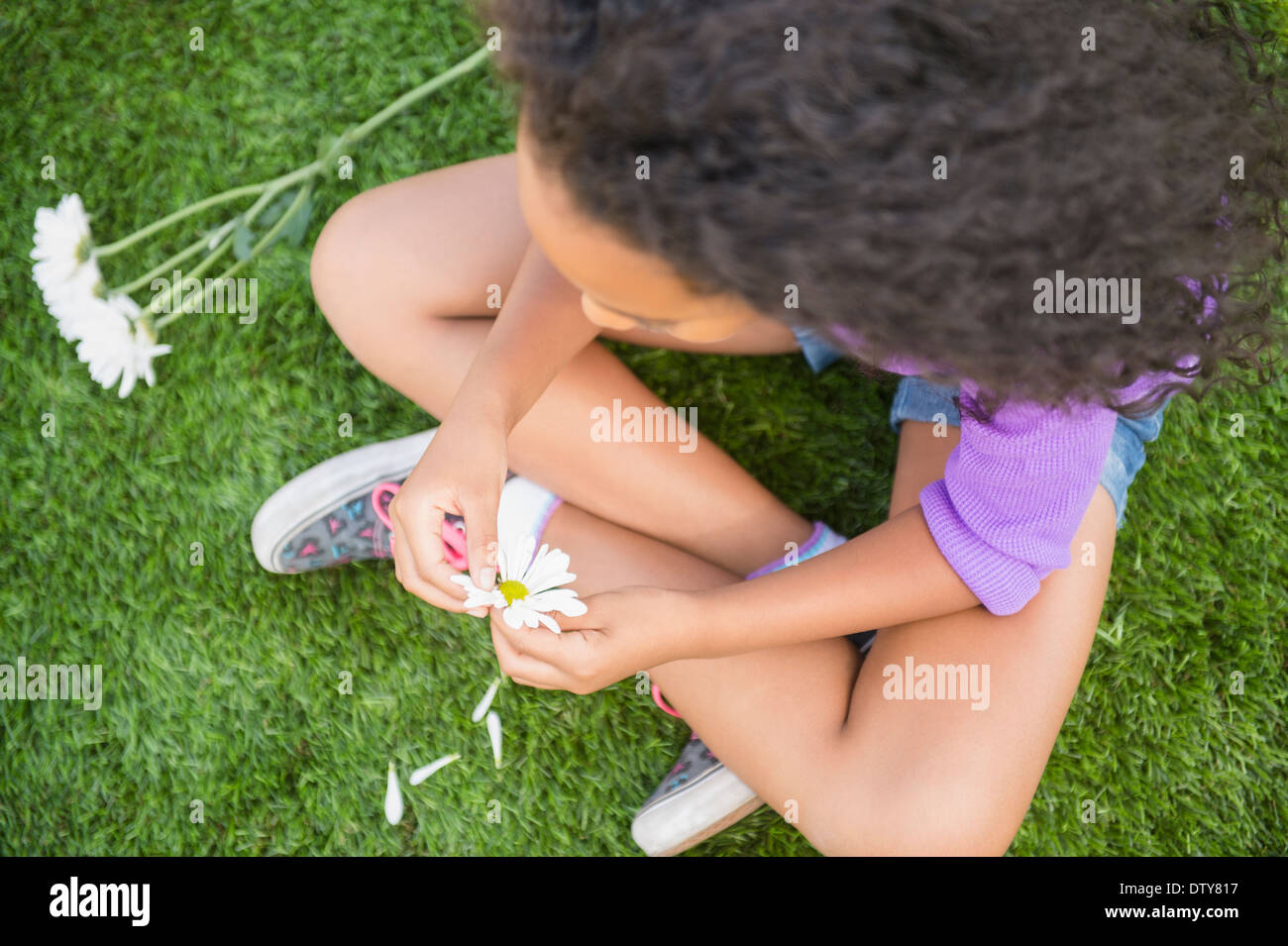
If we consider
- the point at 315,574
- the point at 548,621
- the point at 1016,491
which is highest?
the point at 1016,491

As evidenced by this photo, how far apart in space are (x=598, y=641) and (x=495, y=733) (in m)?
0.57

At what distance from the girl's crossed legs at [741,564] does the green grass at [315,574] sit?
0.83ft

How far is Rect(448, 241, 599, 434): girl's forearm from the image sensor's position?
1117 millimetres

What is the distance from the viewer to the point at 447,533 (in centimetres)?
123

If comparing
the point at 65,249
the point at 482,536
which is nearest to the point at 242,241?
the point at 65,249

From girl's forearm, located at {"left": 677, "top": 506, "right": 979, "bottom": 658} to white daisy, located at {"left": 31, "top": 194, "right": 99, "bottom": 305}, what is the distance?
91 cm

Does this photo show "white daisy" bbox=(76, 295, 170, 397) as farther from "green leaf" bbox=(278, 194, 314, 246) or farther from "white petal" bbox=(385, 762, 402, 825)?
"white petal" bbox=(385, 762, 402, 825)

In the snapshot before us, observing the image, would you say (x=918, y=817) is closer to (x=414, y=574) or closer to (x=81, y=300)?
(x=414, y=574)

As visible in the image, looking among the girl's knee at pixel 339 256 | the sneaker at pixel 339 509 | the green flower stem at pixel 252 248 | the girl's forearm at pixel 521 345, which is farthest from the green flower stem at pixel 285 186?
the girl's forearm at pixel 521 345

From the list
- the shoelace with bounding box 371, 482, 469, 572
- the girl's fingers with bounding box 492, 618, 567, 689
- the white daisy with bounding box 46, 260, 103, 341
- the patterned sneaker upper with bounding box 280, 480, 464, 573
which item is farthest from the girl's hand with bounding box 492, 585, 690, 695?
the white daisy with bounding box 46, 260, 103, 341

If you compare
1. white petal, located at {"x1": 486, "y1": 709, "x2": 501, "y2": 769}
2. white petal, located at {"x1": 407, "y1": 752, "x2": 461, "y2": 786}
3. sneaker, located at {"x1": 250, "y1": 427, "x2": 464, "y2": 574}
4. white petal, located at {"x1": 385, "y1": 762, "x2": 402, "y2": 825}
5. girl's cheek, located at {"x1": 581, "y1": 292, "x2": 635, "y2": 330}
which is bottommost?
white petal, located at {"x1": 385, "y1": 762, "x2": 402, "y2": 825}

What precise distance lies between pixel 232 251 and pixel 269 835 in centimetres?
92

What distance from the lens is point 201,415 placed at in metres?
1.59
